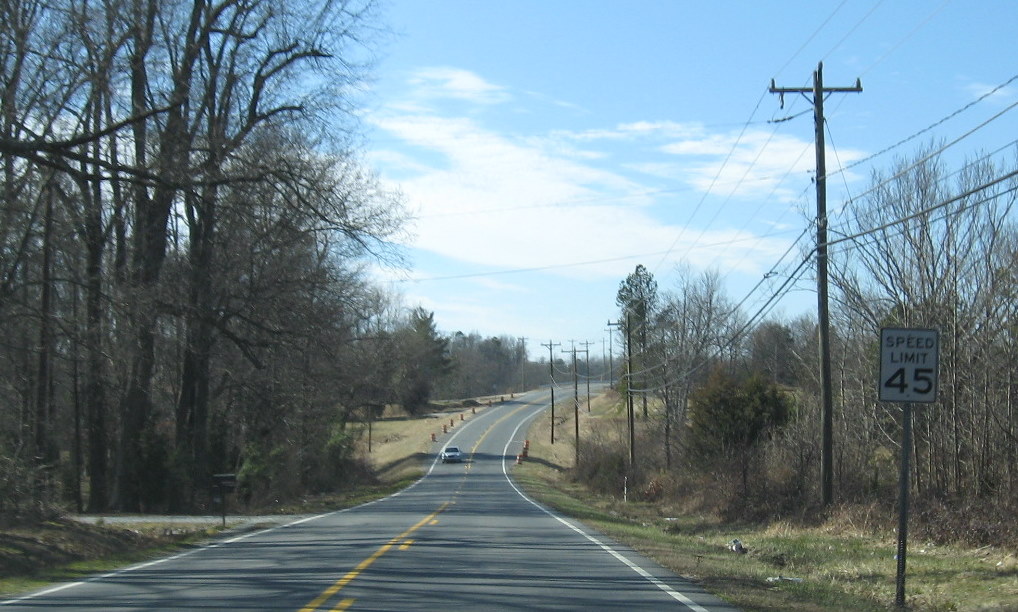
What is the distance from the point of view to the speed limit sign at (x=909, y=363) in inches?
488

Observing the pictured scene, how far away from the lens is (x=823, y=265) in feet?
81.7

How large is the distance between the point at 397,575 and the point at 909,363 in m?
7.72

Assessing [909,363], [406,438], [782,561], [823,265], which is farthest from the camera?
[406,438]

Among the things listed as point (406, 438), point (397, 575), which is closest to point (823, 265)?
point (397, 575)

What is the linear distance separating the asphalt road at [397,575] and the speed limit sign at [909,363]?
11.6 ft

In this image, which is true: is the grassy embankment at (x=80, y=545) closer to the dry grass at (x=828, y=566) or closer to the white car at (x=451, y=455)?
the dry grass at (x=828, y=566)

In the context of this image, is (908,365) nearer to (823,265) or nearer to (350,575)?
(350,575)

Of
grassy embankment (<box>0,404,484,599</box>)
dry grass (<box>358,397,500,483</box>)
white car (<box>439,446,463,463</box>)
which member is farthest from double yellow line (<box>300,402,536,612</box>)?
white car (<box>439,446,463,463</box>)

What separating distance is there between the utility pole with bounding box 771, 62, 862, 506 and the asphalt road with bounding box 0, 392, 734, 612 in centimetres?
685

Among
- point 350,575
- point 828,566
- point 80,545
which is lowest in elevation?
point 828,566

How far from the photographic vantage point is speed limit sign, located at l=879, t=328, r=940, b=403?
40.7 ft

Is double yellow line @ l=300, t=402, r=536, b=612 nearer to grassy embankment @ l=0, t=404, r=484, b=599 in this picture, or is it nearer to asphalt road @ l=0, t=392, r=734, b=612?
asphalt road @ l=0, t=392, r=734, b=612

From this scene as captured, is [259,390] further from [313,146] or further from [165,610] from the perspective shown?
[165,610]

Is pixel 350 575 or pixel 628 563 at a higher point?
pixel 350 575
